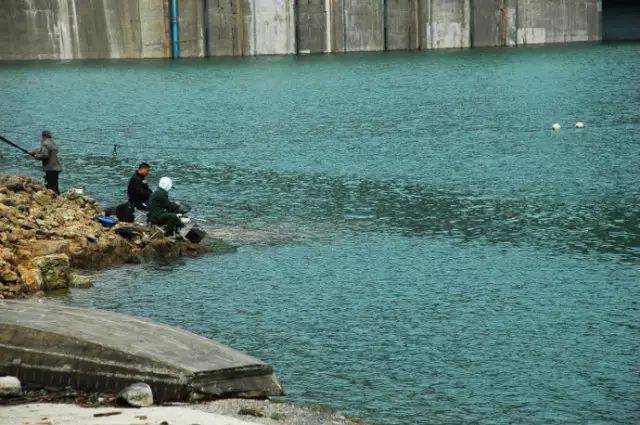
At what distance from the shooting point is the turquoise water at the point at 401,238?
18047 mm

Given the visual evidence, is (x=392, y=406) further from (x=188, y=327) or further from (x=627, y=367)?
(x=188, y=327)

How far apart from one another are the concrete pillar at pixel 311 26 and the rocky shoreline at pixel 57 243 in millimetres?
63265

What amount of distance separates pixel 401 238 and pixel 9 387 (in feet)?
46.3

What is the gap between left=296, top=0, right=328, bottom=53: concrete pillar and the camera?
89.4 metres

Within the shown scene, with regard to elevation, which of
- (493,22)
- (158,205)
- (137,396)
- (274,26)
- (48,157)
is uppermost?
(274,26)

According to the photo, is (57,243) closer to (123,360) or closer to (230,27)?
(123,360)

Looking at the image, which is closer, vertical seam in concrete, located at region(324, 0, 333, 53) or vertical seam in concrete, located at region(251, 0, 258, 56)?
vertical seam in concrete, located at region(251, 0, 258, 56)

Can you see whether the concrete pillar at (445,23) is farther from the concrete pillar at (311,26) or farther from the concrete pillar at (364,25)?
the concrete pillar at (311,26)

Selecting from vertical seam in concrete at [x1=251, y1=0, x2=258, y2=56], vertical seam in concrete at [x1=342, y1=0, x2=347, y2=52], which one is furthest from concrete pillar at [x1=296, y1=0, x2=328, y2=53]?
vertical seam in concrete at [x1=251, y1=0, x2=258, y2=56]

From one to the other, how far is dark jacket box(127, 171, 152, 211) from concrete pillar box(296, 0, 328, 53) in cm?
6259

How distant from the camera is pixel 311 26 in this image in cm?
9025

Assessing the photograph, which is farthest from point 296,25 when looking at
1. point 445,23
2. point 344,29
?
point 445,23

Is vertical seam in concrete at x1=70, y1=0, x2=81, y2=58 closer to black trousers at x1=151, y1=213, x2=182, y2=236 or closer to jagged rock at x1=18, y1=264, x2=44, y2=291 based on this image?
black trousers at x1=151, y1=213, x2=182, y2=236

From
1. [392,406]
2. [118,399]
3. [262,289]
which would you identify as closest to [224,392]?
[118,399]
